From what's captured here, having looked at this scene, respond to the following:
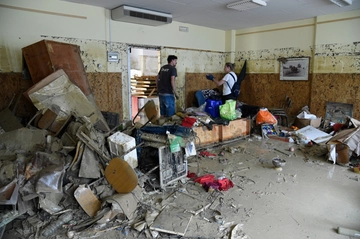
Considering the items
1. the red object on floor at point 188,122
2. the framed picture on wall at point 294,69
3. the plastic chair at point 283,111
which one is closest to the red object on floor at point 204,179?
the red object on floor at point 188,122

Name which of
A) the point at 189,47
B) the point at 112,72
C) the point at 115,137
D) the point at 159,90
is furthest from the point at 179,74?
the point at 115,137

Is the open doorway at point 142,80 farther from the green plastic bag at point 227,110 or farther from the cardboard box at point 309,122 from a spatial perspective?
the cardboard box at point 309,122

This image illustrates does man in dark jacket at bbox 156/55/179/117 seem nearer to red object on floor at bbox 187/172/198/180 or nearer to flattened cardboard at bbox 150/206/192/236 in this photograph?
red object on floor at bbox 187/172/198/180

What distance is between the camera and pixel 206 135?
5109 millimetres

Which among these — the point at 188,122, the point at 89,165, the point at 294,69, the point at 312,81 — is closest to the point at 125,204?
the point at 89,165

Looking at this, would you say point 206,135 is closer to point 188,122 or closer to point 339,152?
point 188,122

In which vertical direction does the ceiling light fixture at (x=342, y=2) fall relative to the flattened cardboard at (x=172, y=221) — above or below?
above

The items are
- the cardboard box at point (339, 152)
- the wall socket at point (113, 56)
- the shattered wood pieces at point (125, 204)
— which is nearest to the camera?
the shattered wood pieces at point (125, 204)

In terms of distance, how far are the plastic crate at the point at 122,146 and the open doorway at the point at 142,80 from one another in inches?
117

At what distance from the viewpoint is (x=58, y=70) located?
13.4ft

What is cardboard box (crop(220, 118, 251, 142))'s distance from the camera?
5.37 m

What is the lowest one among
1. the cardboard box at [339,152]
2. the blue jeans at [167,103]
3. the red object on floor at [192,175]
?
the red object on floor at [192,175]

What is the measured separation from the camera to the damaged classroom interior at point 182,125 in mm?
2623

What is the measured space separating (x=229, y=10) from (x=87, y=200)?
4.86 metres
